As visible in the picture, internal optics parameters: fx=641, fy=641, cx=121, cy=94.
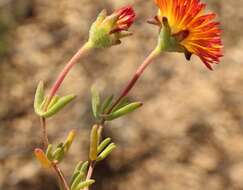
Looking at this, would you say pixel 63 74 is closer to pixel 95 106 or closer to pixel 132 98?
pixel 95 106

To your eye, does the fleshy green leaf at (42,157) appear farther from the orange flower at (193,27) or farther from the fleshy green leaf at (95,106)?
the orange flower at (193,27)

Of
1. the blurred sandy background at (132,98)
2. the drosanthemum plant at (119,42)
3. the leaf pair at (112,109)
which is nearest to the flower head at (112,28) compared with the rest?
the drosanthemum plant at (119,42)

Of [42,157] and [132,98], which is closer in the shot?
[42,157]

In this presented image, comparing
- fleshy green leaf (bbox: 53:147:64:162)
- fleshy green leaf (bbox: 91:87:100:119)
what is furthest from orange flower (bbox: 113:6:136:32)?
fleshy green leaf (bbox: 53:147:64:162)

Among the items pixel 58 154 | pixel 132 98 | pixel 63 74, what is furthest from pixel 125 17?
pixel 132 98

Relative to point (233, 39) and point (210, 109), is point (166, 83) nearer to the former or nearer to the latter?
point (210, 109)

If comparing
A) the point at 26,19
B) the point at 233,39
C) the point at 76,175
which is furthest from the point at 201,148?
the point at 76,175
